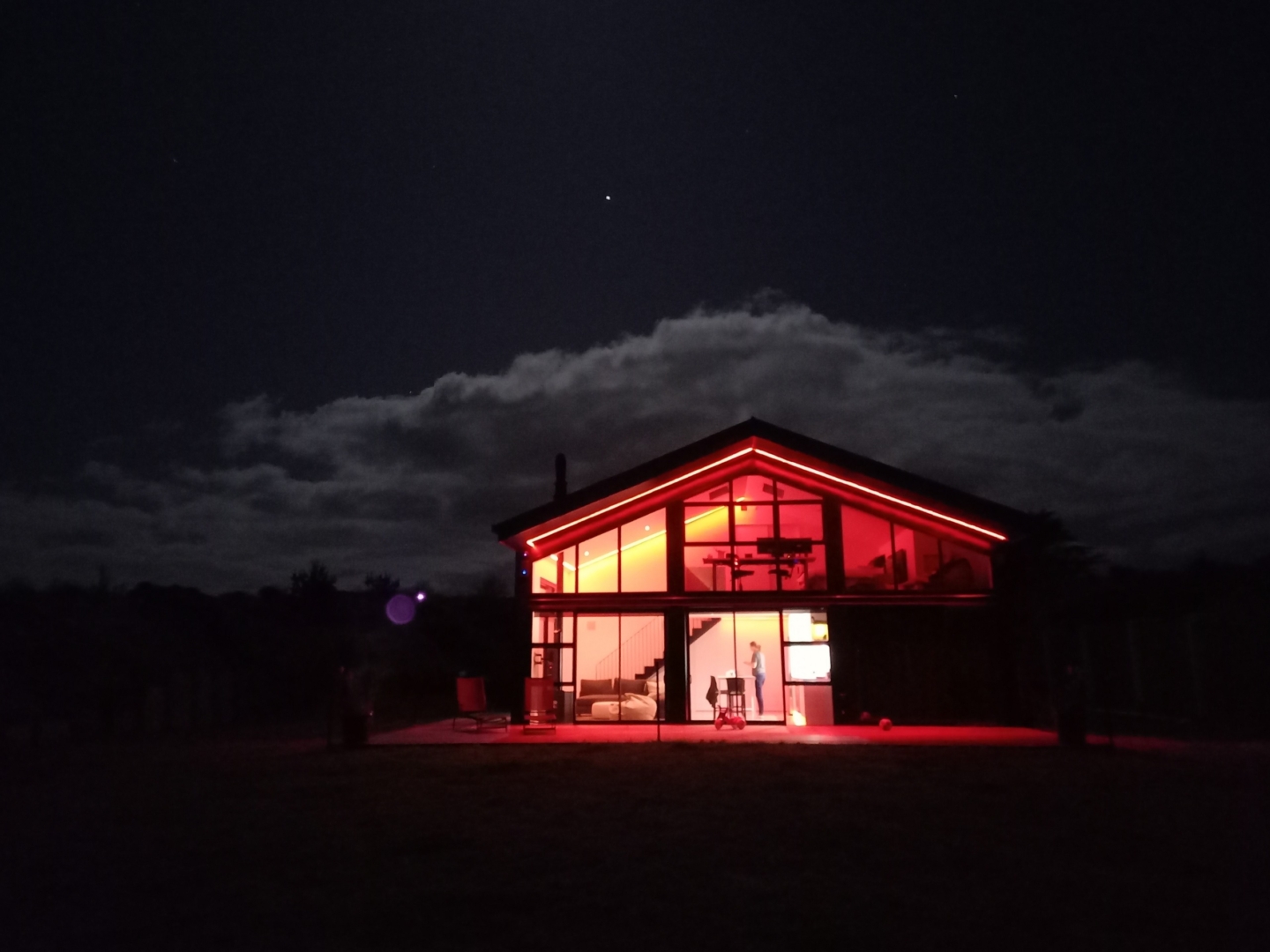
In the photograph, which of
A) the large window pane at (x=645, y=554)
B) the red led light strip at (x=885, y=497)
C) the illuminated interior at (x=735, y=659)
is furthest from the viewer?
the illuminated interior at (x=735, y=659)

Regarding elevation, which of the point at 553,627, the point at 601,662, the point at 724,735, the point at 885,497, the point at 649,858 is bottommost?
the point at 649,858

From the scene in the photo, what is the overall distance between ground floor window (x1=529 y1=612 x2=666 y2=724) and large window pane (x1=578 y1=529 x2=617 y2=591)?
630 mm

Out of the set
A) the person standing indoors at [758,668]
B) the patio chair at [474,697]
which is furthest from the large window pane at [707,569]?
the patio chair at [474,697]

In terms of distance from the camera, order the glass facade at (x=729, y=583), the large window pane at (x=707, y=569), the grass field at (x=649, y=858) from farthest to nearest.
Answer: the large window pane at (x=707, y=569), the glass facade at (x=729, y=583), the grass field at (x=649, y=858)

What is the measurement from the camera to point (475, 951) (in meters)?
4.02

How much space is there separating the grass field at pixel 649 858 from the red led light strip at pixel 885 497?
6.63 metres

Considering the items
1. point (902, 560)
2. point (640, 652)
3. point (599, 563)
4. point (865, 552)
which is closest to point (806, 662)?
point (865, 552)

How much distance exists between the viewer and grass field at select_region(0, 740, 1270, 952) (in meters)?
4.32

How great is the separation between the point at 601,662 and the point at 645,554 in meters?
2.23

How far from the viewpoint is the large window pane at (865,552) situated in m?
17.2

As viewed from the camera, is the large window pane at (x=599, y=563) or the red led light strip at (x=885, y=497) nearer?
the red led light strip at (x=885, y=497)

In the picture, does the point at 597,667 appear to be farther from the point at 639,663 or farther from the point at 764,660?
the point at 764,660

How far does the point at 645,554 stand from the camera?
17.8 metres

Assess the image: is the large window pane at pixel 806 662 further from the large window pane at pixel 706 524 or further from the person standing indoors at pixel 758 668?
the large window pane at pixel 706 524
